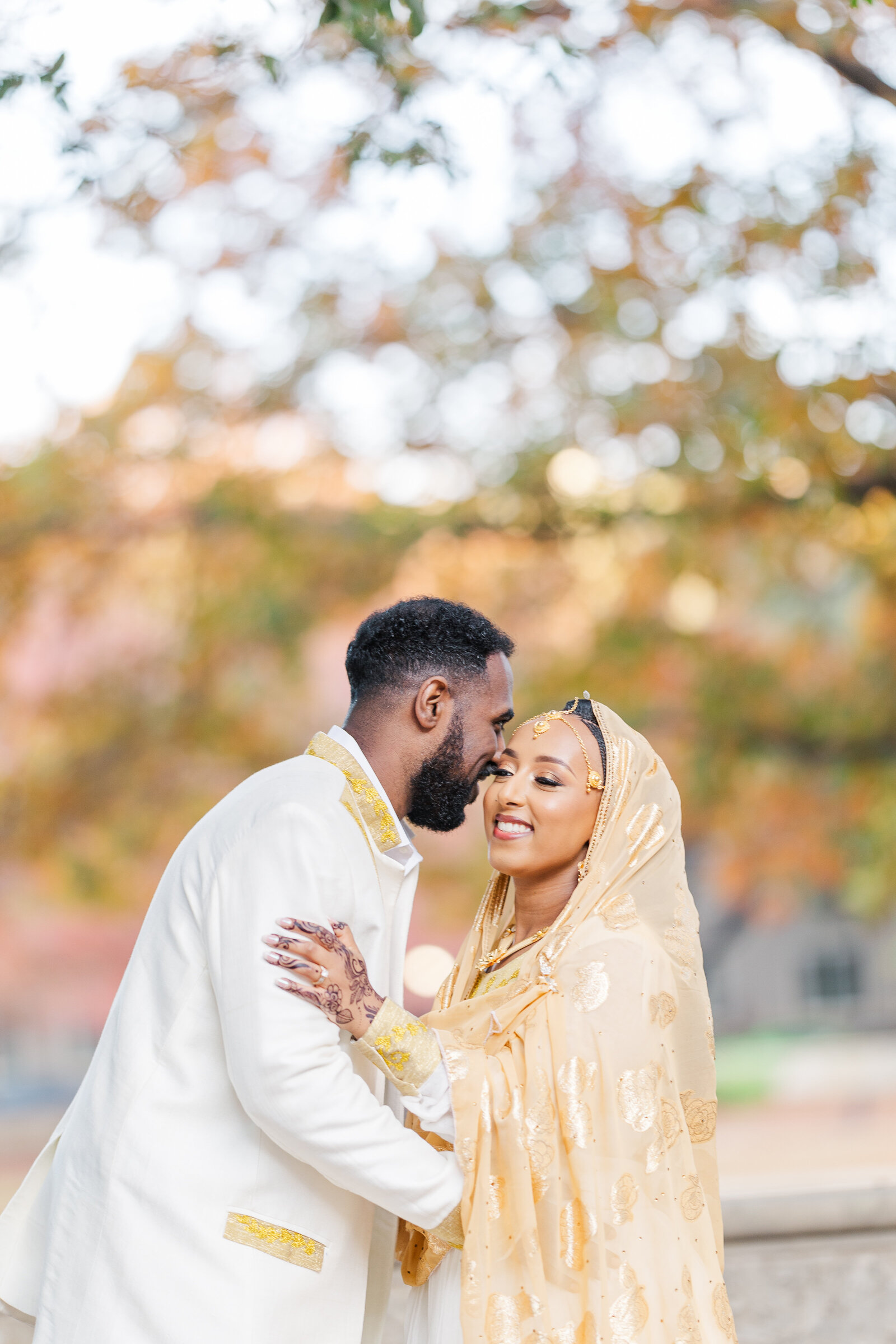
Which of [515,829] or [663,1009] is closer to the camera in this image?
[663,1009]

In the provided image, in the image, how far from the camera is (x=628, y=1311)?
2236 mm

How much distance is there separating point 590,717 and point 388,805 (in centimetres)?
57

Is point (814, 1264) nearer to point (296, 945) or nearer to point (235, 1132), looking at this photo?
point (235, 1132)

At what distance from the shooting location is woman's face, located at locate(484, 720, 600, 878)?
8.38 feet

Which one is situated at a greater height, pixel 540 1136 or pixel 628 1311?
pixel 540 1136

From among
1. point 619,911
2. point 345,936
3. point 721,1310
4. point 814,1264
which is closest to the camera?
point 345,936

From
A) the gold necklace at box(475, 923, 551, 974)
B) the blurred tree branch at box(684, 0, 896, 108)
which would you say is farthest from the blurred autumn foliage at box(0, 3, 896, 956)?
the gold necklace at box(475, 923, 551, 974)

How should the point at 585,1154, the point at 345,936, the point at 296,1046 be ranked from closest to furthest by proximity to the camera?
1. the point at 296,1046
2. the point at 345,936
3. the point at 585,1154

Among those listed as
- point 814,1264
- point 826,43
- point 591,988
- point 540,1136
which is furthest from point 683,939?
point 826,43

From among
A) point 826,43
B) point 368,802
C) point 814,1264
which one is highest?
point 826,43

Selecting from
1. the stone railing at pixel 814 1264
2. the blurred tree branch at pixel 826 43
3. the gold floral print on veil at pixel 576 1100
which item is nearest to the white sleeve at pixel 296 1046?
the gold floral print on veil at pixel 576 1100

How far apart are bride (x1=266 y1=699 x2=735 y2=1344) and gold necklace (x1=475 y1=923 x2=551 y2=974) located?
0.09 metres

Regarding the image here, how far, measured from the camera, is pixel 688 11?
7.16 m

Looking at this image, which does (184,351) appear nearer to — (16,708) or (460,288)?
(460,288)
